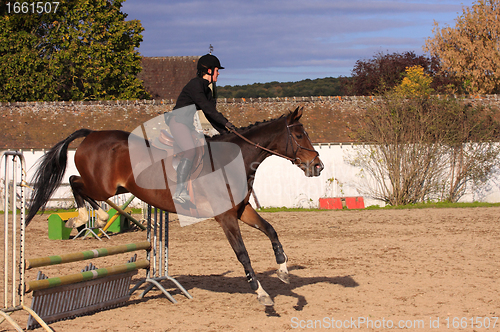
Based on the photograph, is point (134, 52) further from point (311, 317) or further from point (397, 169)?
point (311, 317)

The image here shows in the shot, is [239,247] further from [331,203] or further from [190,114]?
[331,203]

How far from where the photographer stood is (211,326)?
453 cm

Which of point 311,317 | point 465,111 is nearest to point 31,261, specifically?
point 311,317

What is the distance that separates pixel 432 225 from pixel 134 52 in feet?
64.3

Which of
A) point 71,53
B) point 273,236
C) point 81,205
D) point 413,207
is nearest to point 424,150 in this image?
point 413,207

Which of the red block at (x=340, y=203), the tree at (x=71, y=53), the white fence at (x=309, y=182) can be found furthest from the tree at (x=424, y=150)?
A: the tree at (x=71, y=53)

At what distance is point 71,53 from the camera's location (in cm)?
2403

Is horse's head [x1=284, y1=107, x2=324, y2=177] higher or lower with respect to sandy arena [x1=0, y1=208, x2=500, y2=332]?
higher

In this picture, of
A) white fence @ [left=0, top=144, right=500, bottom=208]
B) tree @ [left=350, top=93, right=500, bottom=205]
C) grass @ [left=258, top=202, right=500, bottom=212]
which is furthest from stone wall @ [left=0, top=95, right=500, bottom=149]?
grass @ [left=258, top=202, right=500, bottom=212]

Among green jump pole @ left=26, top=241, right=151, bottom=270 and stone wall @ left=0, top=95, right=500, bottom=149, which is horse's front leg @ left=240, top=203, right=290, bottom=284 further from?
stone wall @ left=0, top=95, right=500, bottom=149

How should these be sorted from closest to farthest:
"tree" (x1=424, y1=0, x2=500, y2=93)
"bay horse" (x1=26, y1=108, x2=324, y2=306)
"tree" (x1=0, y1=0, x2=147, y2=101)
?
1. "bay horse" (x1=26, y1=108, x2=324, y2=306)
2. "tree" (x1=0, y1=0, x2=147, y2=101)
3. "tree" (x1=424, y1=0, x2=500, y2=93)

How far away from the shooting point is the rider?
206 inches

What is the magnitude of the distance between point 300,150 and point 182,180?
4.64ft

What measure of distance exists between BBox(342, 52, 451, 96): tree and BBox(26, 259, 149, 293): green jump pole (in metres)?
33.2
